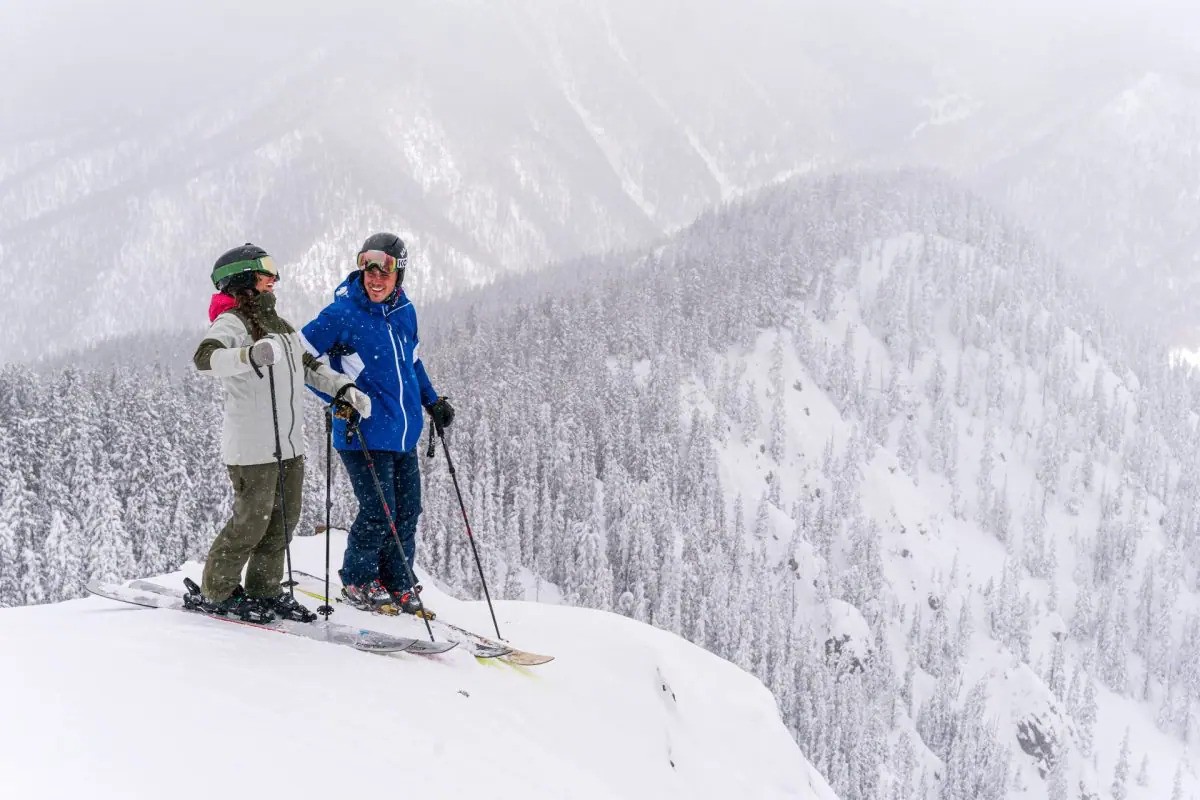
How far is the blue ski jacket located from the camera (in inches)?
255

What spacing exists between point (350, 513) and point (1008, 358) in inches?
5544

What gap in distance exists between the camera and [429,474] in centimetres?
6569

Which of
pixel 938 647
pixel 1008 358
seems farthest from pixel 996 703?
pixel 1008 358

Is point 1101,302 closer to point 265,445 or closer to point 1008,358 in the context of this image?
point 1008,358

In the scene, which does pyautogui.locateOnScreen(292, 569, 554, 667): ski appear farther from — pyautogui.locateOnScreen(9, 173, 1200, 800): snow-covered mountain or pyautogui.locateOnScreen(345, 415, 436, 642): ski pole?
pyautogui.locateOnScreen(9, 173, 1200, 800): snow-covered mountain

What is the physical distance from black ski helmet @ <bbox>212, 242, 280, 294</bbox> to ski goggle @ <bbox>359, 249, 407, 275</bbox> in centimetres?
99

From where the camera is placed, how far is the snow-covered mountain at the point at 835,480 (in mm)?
48219

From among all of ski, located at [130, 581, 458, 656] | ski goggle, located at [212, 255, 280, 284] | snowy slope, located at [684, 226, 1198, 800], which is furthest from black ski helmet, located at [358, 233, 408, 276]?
snowy slope, located at [684, 226, 1198, 800]

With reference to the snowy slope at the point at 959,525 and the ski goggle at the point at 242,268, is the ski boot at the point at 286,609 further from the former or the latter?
the snowy slope at the point at 959,525

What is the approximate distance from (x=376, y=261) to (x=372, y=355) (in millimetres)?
839

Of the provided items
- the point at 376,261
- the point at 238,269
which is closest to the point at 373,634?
the point at 238,269

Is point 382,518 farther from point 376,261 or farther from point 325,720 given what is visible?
point 325,720

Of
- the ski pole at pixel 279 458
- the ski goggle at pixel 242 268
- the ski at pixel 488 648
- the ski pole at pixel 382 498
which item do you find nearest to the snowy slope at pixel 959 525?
the ski at pixel 488 648

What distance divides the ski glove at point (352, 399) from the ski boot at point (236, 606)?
1.67m
